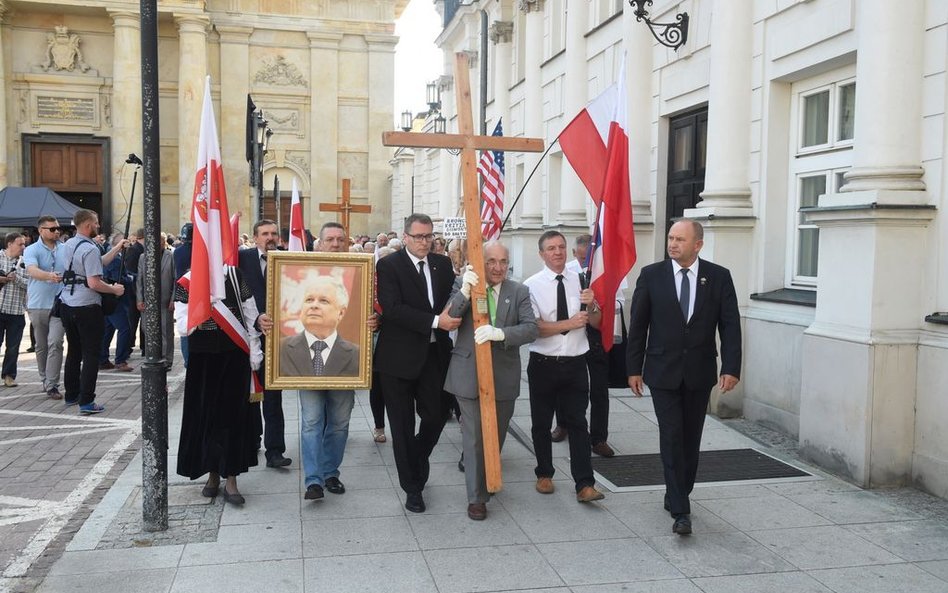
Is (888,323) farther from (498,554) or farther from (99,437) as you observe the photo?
(99,437)

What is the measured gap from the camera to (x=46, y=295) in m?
10.4

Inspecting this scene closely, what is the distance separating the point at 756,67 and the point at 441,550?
6243mm

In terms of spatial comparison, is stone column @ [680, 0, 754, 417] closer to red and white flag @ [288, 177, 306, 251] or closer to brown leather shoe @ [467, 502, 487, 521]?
brown leather shoe @ [467, 502, 487, 521]

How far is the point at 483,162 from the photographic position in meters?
11.3

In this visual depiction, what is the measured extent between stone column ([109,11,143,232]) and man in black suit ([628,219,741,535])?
32363mm

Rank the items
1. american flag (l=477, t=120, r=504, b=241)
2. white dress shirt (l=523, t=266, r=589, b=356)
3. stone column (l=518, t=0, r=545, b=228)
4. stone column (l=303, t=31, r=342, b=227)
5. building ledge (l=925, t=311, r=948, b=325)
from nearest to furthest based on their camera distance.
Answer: white dress shirt (l=523, t=266, r=589, b=356) → building ledge (l=925, t=311, r=948, b=325) → american flag (l=477, t=120, r=504, b=241) → stone column (l=518, t=0, r=545, b=228) → stone column (l=303, t=31, r=342, b=227)

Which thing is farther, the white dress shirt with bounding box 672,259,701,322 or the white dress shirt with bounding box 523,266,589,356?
the white dress shirt with bounding box 523,266,589,356

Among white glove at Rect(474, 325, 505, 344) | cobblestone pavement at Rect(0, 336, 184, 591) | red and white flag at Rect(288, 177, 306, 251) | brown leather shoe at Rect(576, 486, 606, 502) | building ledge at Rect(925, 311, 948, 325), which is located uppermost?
red and white flag at Rect(288, 177, 306, 251)

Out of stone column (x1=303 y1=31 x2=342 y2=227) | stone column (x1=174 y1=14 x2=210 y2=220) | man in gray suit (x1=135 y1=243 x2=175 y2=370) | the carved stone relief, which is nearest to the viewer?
man in gray suit (x1=135 y1=243 x2=175 y2=370)

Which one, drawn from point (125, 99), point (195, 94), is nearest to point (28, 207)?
point (125, 99)

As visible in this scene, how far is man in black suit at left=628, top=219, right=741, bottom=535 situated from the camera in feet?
18.0

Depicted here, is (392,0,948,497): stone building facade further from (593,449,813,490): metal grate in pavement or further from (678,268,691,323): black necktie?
(678,268,691,323): black necktie

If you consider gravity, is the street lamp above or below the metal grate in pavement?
above

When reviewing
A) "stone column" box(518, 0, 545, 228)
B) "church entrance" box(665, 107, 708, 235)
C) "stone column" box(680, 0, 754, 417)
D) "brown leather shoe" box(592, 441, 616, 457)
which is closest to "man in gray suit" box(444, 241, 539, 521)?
"brown leather shoe" box(592, 441, 616, 457)
